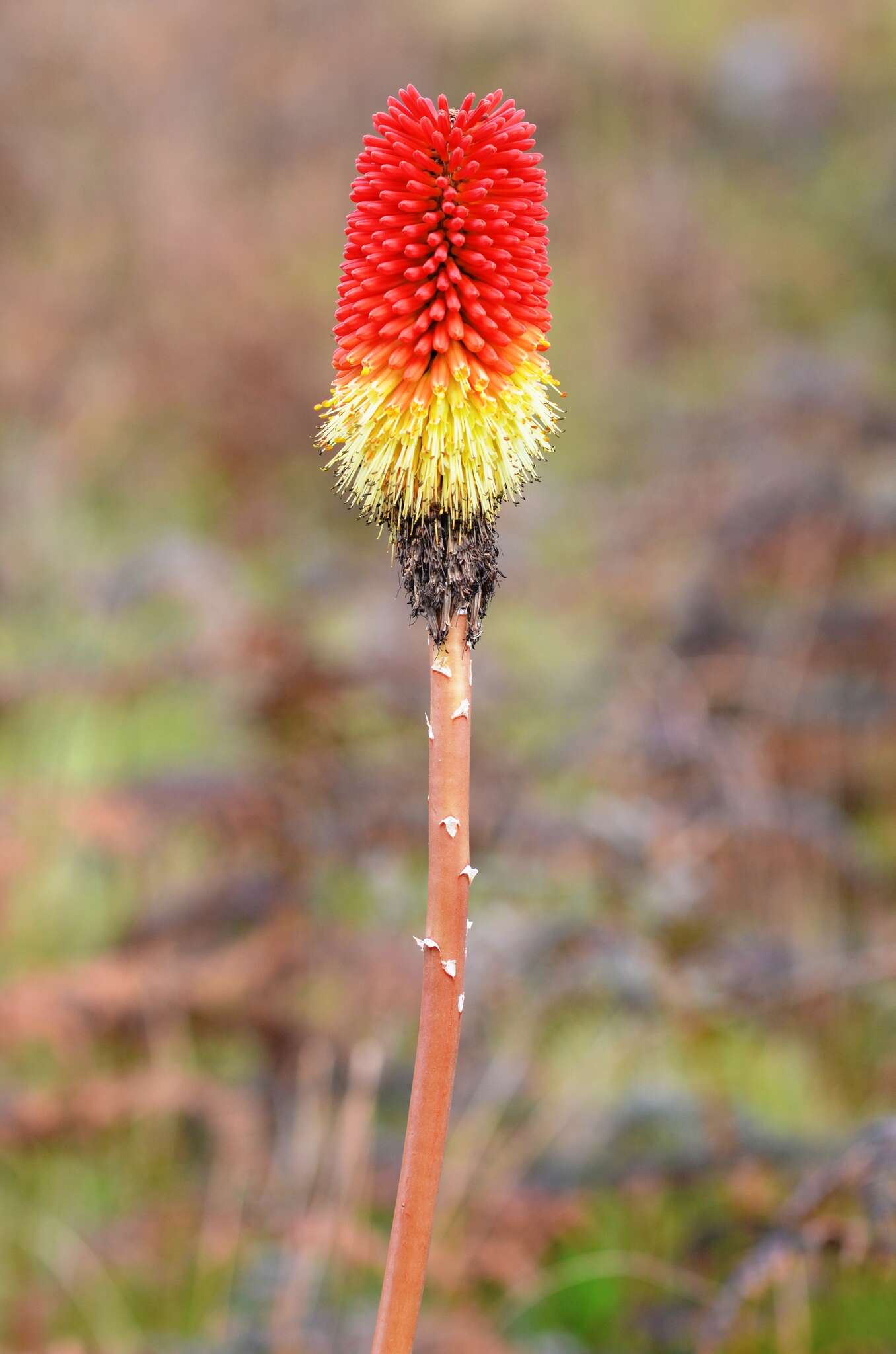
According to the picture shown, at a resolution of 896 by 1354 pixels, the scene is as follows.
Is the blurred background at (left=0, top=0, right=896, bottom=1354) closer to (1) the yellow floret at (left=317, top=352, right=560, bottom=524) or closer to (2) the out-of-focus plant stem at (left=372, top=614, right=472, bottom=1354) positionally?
(2) the out-of-focus plant stem at (left=372, top=614, right=472, bottom=1354)

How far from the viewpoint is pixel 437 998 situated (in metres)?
1.14

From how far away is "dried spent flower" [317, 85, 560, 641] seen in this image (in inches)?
49.9

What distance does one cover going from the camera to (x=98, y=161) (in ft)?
49.8

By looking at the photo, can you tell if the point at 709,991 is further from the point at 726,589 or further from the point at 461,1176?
the point at 726,589

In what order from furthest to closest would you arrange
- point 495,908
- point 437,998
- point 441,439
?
point 495,908, point 441,439, point 437,998

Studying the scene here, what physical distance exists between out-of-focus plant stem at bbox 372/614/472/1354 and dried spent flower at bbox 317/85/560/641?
0.11 meters

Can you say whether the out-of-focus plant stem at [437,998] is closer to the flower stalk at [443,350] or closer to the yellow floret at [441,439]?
the flower stalk at [443,350]

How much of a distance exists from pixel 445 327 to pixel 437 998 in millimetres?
685

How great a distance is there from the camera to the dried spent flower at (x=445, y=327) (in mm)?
1268

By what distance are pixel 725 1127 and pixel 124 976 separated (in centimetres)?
209

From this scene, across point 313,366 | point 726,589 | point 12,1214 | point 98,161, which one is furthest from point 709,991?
point 98,161

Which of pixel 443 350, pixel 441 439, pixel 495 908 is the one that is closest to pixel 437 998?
pixel 441 439

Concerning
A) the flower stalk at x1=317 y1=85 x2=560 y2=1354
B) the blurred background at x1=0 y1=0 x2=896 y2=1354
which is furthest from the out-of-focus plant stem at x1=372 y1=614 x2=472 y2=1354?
the blurred background at x1=0 y1=0 x2=896 y2=1354

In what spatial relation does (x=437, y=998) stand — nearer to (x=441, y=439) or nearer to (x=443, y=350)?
(x=441, y=439)
